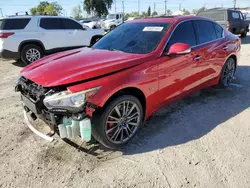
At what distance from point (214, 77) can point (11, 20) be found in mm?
7059

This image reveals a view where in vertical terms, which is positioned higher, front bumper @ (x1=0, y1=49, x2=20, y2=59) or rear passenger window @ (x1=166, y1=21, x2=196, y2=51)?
rear passenger window @ (x1=166, y1=21, x2=196, y2=51)

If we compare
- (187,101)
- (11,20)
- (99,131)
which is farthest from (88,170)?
(11,20)

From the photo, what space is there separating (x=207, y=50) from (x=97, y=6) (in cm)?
5853

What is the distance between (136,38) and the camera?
3756 millimetres

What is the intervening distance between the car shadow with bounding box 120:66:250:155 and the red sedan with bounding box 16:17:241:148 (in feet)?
0.91

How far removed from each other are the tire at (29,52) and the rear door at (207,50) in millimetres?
6341

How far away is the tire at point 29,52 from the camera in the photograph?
27.7 feet

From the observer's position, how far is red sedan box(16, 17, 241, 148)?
269 cm

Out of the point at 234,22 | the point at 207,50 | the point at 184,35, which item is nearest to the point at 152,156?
the point at 184,35

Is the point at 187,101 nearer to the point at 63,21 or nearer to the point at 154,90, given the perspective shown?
the point at 154,90

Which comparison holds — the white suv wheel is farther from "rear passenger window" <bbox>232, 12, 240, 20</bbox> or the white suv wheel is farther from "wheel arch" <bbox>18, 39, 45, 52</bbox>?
"rear passenger window" <bbox>232, 12, 240, 20</bbox>

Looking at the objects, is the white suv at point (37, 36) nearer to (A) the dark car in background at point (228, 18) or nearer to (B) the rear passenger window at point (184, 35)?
(B) the rear passenger window at point (184, 35)

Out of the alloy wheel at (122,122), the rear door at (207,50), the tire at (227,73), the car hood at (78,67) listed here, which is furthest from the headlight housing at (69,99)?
the tire at (227,73)

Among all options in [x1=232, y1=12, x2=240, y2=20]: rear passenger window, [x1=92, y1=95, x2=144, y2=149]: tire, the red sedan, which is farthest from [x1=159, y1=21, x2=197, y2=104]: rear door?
[x1=232, y1=12, x2=240, y2=20]: rear passenger window
